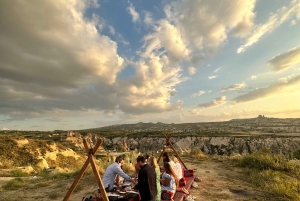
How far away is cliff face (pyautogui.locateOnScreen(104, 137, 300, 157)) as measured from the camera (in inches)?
2185

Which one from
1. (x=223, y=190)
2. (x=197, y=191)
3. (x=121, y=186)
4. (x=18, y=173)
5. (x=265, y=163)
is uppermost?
(x=121, y=186)

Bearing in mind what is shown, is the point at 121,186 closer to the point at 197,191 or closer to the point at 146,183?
the point at 146,183

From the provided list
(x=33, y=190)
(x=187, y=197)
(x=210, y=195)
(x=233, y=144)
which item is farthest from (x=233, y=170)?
(x=233, y=144)

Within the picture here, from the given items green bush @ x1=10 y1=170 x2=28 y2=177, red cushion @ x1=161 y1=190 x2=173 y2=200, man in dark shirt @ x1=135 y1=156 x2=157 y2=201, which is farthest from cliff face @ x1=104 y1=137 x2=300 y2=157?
man in dark shirt @ x1=135 y1=156 x2=157 y2=201

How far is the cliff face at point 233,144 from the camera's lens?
5550 cm

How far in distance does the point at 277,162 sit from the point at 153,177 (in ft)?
43.6

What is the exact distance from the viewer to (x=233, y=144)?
194 ft

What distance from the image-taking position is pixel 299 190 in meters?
9.42

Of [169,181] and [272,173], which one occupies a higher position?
[169,181]

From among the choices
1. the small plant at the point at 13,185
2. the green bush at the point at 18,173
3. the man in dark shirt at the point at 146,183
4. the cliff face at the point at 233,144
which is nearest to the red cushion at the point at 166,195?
the man in dark shirt at the point at 146,183

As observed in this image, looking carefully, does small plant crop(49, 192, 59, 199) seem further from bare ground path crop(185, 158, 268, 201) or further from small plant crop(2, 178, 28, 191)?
bare ground path crop(185, 158, 268, 201)

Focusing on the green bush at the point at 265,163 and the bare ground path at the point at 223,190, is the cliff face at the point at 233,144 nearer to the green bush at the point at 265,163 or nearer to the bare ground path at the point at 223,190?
the green bush at the point at 265,163

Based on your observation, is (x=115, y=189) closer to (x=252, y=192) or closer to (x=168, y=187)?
(x=168, y=187)

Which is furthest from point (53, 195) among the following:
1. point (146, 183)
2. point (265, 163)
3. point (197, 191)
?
point (265, 163)
